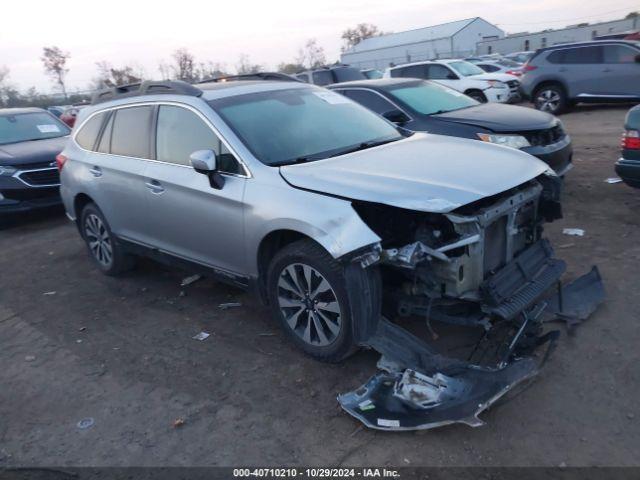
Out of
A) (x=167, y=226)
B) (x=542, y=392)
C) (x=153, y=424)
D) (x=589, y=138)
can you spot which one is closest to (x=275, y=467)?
(x=153, y=424)

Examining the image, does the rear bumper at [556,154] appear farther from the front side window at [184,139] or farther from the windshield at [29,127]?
the windshield at [29,127]

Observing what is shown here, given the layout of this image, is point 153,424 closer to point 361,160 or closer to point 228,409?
point 228,409

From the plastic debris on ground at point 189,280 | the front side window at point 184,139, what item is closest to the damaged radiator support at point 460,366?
the front side window at point 184,139

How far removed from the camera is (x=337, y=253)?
3277 millimetres

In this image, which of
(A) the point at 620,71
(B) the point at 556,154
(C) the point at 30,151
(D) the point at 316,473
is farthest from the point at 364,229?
(A) the point at 620,71

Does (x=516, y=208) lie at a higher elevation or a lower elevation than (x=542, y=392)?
higher

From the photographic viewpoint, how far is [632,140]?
5.92 metres

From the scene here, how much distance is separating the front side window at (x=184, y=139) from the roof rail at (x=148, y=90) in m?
0.17

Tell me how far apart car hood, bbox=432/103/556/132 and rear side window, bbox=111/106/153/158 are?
3738mm

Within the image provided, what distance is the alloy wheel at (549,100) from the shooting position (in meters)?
14.7

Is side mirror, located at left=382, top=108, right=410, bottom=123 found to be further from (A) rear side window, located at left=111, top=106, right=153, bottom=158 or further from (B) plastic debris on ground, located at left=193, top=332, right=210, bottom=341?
(B) plastic debris on ground, located at left=193, top=332, right=210, bottom=341

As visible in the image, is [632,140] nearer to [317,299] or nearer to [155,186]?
[317,299]

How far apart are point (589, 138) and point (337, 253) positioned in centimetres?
945

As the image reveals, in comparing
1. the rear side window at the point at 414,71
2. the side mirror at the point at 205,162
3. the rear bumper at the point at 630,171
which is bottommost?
the rear bumper at the point at 630,171
